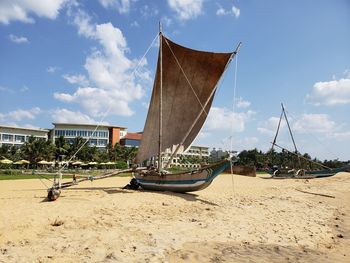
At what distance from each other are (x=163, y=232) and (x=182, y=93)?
14.4 metres

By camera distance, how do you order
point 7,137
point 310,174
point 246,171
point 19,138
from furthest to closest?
1. point 19,138
2. point 7,137
3. point 246,171
4. point 310,174

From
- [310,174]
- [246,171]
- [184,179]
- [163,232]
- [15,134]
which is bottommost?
[163,232]

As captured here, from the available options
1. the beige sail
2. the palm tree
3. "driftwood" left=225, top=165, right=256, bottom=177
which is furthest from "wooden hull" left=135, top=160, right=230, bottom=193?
the palm tree

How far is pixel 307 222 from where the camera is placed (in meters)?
13.5

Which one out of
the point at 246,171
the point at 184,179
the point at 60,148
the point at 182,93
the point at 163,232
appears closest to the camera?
the point at 163,232

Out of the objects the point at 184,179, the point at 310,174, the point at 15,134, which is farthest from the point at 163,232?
the point at 15,134

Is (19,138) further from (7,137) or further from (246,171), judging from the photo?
(246,171)

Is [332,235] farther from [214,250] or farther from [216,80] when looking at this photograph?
[216,80]

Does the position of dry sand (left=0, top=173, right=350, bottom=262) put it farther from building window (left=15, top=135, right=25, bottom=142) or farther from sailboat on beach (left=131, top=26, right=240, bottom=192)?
building window (left=15, top=135, right=25, bottom=142)

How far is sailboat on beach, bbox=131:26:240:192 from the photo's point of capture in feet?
72.3

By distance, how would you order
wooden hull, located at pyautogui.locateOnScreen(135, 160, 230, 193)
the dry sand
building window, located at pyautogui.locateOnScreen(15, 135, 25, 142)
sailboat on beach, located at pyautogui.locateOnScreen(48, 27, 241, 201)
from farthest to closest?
building window, located at pyautogui.locateOnScreen(15, 135, 25, 142)
sailboat on beach, located at pyautogui.locateOnScreen(48, 27, 241, 201)
wooden hull, located at pyautogui.locateOnScreen(135, 160, 230, 193)
the dry sand

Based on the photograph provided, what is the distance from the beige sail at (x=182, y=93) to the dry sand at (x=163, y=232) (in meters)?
7.26

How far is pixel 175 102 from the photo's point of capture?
2372 centimetres

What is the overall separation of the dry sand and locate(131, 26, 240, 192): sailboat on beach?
5884 mm
